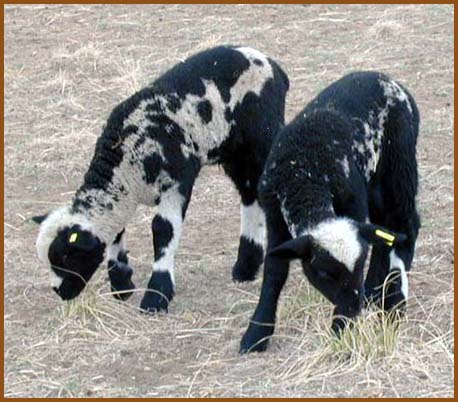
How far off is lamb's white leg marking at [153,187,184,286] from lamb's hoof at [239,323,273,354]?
4.24 feet

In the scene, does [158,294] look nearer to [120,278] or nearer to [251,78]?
[120,278]

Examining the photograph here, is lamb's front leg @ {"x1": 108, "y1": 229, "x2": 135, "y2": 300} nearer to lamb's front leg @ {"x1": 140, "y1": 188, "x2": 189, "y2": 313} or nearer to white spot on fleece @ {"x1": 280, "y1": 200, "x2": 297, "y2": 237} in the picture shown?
lamb's front leg @ {"x1": 140, "y1": 188, "x2": 189, "y2": 313}

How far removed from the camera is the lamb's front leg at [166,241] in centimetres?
924

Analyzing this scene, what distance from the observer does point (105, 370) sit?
8031 millimetres

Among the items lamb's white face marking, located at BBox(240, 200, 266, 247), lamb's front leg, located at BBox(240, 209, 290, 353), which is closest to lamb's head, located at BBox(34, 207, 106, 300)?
lamb's white face marking, located at BBox(240, 200, 266, 247)

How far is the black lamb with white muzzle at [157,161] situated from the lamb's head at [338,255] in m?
1.75

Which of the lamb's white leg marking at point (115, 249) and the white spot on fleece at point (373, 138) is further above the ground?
the white spot on fleece at point (373, 138)

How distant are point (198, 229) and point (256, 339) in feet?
9.91

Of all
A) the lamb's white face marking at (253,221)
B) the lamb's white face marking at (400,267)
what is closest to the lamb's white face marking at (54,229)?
the lamb's white face marking at (253,221)

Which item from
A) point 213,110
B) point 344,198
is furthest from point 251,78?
point 344,198

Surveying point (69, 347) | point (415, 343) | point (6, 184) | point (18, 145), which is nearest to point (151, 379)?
point (69, 347)

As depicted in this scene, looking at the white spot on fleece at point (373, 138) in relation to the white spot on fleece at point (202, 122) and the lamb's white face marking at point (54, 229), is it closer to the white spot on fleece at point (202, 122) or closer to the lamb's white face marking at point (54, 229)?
the white spot on fleece at point (202, 122)

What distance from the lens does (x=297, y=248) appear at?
24.8 feet

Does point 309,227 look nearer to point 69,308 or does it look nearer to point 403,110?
point 403,110
